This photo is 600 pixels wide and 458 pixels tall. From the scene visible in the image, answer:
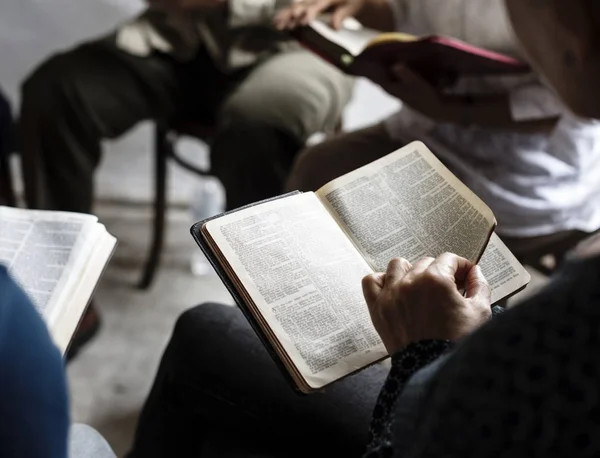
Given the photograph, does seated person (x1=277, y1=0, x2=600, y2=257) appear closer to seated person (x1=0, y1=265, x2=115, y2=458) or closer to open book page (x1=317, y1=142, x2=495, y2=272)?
open book page (x1=317, y1=142, x2=495, y2=272)

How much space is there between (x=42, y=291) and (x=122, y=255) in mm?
1026

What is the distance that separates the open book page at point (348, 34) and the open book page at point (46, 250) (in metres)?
0.47

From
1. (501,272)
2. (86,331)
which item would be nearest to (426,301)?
(501,272)

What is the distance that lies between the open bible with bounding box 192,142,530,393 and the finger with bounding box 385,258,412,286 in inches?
2.2

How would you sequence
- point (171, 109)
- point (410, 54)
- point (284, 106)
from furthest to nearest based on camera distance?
point (171, 109) < point (284, 106) < point (410, 54)

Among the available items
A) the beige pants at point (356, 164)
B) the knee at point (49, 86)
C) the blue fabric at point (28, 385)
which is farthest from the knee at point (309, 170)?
the blue fabric at point (28, 385)

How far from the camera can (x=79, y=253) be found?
679 mm

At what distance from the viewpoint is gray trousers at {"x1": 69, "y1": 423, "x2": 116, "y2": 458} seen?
0.63m

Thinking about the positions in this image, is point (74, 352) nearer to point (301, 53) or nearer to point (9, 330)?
point (301, 53)

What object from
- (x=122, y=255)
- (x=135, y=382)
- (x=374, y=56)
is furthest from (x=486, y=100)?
(x=122, y=255)

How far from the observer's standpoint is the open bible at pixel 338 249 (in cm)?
62

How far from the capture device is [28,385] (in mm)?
380

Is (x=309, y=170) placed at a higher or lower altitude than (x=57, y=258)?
lower

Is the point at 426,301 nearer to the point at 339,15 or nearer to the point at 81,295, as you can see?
the point at 81,295
